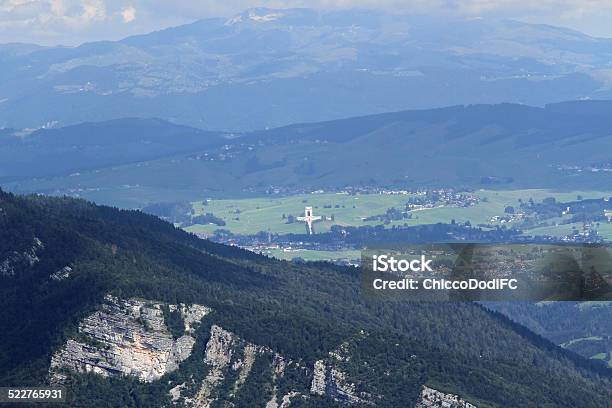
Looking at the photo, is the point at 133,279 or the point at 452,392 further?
the point at 133,279

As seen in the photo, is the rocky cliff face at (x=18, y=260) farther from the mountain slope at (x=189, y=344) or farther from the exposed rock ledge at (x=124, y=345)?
the exposed rock ledge at (x=124, y=345)

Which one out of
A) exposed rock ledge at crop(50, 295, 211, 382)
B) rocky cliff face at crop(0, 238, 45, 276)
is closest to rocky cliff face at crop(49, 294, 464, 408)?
exposed rock ledge at crop(50, 295, 211, 382)

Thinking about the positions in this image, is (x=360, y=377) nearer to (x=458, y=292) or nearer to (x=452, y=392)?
(x=452, y=392)

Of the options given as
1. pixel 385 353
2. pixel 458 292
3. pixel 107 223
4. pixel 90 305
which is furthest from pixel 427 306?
pixel 90 305

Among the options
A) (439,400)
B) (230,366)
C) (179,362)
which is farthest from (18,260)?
(439,400)

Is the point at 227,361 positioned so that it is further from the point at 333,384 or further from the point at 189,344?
the point at 333,384

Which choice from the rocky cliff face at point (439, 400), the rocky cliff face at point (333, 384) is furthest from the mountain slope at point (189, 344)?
the rocky cliff face at point (439, 400)
